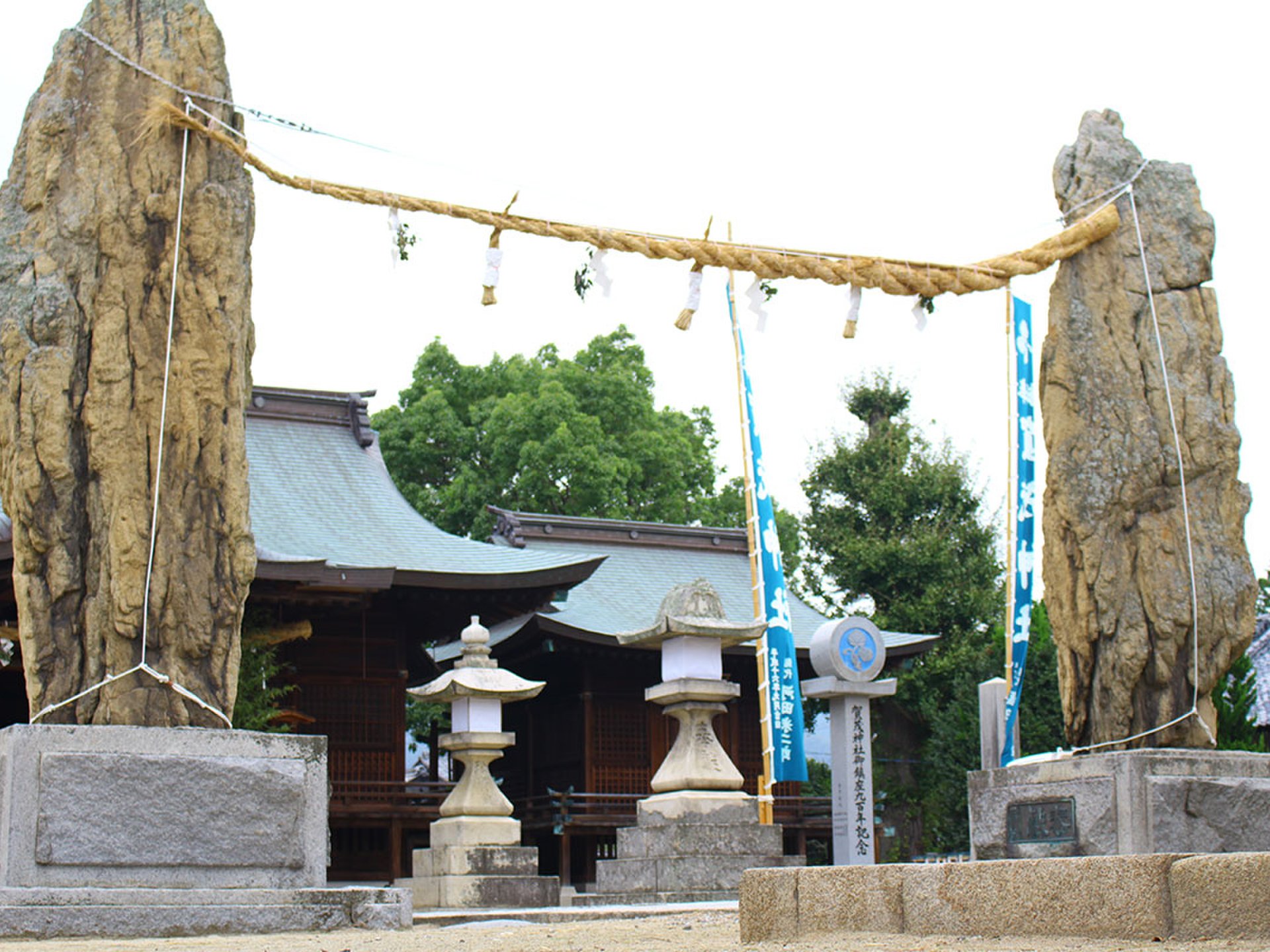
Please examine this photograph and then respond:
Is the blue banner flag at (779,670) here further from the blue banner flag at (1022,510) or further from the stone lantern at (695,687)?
the blue banner flag at (1022,510)

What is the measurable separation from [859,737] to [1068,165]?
7.17m

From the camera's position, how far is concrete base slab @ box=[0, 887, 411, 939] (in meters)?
4.88

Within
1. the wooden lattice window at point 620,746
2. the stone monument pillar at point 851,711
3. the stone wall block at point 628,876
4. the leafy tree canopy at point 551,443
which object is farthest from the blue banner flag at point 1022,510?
the leafy tree canopy at point 551,443

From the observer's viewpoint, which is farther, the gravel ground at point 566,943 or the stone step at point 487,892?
the stone step at point 487,892

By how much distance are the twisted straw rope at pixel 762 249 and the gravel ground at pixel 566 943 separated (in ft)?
9.45

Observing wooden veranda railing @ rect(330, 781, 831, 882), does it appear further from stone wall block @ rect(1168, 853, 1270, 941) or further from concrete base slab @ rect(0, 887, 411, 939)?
stone wall block @ rect(1168, 853, 1270, 941)

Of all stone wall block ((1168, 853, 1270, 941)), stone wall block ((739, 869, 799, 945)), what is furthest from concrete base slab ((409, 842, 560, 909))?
stone wall block ((1168, 853, 1270, 941))

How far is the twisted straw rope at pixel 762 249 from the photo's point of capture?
6.38 m

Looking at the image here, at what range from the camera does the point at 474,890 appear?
35.6 feet

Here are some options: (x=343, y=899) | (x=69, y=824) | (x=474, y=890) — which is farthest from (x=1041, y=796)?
(x=474, y=890)

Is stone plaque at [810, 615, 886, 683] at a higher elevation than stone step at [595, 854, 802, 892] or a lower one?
higher

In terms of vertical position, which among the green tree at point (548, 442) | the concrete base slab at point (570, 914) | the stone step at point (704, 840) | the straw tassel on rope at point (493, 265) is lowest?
the concrete base slab at point (570, 914)

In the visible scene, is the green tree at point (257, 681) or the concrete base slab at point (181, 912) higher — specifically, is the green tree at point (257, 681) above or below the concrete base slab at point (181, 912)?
above

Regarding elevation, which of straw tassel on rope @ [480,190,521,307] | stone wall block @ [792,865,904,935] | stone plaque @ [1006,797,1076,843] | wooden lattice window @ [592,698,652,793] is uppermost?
straw tassel on rope @ [480,190,521,307]
